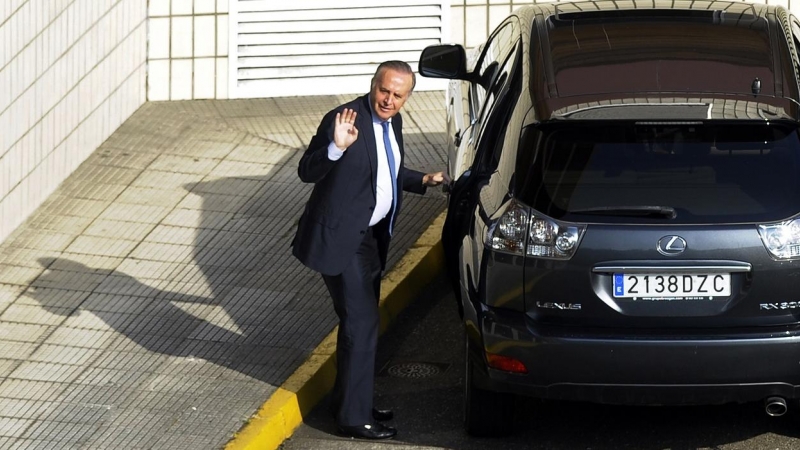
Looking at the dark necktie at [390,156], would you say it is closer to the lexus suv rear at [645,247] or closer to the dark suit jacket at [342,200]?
the dark suit jacket at [342,200]

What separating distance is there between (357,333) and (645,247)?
1492 millimetres

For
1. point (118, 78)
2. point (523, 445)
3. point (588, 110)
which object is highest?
point (588, 110)

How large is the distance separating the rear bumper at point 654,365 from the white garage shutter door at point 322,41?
18.9 feet

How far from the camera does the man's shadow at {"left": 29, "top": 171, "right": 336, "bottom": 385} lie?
7520mm

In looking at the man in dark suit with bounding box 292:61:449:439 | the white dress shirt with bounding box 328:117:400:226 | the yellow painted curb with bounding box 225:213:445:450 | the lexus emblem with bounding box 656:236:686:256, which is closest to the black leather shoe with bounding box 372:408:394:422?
the man in dark suit with bounding box 292:61:449:439

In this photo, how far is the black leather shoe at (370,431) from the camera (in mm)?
6730

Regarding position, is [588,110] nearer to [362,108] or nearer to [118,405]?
[362,108]

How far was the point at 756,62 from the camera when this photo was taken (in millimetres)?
6441

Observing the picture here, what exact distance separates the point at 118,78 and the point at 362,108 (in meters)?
4.42

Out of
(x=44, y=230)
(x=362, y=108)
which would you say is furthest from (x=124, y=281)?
(x=362, y=108)

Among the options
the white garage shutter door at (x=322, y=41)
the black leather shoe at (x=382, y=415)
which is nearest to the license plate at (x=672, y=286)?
the black leather shoe at (x=382, y=415)

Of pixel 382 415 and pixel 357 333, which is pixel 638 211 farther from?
pixel 382 415

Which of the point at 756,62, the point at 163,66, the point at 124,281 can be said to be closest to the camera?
the point at 756,62

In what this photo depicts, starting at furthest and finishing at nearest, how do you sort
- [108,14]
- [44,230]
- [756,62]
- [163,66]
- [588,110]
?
Result: [163,66] < [108,14] < [44,230] < [756,62] < [588,110]
